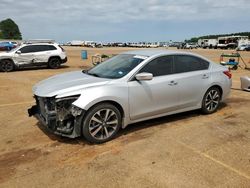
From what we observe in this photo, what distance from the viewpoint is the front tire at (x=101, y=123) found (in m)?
4.75

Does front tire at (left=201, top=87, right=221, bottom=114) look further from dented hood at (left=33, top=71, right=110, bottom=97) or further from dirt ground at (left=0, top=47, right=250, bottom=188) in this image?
dented hood at (left=33, top=71, right=110, bottom=97)

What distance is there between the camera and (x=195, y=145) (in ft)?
16.1

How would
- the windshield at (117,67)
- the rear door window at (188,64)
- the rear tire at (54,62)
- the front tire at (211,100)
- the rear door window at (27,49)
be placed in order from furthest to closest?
the rear tire at (54,62) → the rear door window at (27,49) → the front tire at (211,100) → the rear door window at (188,64) → the windshield at (117,67)

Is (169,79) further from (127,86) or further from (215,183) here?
(215,183)

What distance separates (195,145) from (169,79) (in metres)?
1.48

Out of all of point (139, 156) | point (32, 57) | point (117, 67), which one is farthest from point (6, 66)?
point (139, 156)

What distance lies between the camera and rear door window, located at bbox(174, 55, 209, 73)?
606 centimetres

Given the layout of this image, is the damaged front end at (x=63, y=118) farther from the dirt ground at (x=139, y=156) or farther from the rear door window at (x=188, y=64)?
the rear door window at (x=188, y=64)

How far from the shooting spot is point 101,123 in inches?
193

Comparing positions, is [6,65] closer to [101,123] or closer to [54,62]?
[54,62]

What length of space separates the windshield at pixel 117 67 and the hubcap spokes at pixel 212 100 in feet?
6.55

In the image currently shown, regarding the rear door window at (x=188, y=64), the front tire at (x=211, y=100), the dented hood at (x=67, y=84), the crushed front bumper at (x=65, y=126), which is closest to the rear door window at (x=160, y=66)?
the rear door window at (x=188, y=64)

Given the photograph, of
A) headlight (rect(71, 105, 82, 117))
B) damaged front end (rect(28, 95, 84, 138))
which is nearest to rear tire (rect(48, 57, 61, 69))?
damaged front end (rect(28, 95, 84, 138))

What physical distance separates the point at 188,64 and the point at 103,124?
8.21 feet
